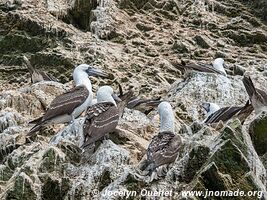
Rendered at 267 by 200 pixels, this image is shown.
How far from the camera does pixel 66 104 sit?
15.3 metres

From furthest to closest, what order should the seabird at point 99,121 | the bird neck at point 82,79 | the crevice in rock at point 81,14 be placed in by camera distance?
the crevice in rock at point 81,14 → the bird neck at point 82,79 → the seabird at point 99,121

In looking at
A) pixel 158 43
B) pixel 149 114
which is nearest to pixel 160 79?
pixel 158 43

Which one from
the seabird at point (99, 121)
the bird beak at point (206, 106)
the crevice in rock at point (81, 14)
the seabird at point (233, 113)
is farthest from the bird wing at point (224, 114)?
the crevice in rock at point (81, 14)

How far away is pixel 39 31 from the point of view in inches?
1014

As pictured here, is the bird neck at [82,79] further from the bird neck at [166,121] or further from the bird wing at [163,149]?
the bird wing at [163,149]


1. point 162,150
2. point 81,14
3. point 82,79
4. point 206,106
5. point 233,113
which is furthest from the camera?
point 81,14

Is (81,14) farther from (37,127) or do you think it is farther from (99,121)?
(99,121)

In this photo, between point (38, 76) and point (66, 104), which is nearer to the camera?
point (66, 104)

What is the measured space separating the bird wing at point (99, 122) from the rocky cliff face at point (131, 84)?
0.92 ft

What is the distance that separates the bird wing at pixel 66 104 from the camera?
1529 cm

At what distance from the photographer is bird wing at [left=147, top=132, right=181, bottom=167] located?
11.3 metres

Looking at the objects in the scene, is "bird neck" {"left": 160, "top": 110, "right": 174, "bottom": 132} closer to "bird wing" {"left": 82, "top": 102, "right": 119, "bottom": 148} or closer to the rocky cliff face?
the rocky cliff face

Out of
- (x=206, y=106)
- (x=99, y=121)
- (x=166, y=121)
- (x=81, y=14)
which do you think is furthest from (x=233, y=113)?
(x=81, y=14)

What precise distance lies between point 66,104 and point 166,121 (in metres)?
3.17
